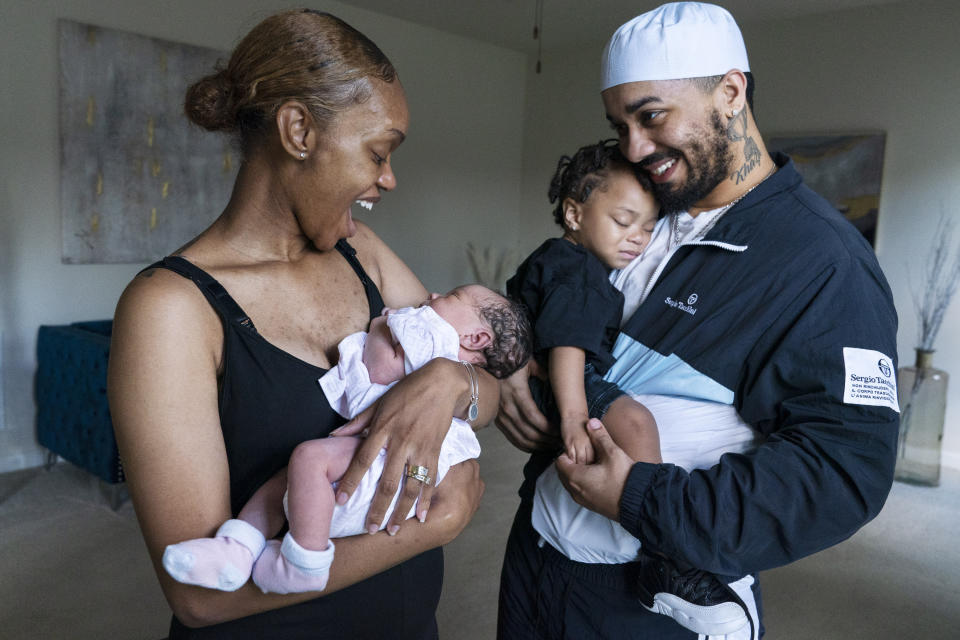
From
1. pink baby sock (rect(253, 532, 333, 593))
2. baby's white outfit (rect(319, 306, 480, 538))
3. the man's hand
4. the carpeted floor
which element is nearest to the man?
the man's hand

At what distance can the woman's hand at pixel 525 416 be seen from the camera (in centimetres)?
158

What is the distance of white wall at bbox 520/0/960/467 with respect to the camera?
195 inches

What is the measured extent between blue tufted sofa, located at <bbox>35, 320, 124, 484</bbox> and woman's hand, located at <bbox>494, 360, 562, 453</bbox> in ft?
9.59

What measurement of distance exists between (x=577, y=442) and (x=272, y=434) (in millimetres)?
597

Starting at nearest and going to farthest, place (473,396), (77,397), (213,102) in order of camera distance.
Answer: (213,102), (473,396), (77,397)

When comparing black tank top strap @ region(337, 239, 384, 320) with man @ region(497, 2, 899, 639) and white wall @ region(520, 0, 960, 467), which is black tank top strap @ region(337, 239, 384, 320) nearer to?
man @ region(497, 2, 899, 639)

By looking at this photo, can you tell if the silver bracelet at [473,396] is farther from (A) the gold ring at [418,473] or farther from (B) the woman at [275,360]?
(A) the gold ring at [418,473]

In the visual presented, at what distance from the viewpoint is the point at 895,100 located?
16.9ft

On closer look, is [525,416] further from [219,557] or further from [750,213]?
[219,557]

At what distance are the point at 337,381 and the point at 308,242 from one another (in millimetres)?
293

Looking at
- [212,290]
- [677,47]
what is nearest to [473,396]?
[212,290]

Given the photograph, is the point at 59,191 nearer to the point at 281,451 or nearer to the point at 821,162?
the point at 281,451

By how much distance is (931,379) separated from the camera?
4.77 metres

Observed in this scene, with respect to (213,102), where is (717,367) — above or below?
below
